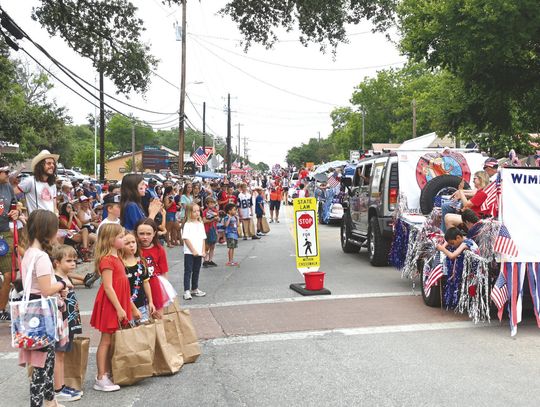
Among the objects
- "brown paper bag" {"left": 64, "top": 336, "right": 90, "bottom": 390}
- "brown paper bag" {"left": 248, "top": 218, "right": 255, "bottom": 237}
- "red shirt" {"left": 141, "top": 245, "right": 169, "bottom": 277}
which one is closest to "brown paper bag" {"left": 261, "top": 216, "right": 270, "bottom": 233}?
"brown paper bag" {"left": 248, "top": 218, "right": 255, "bottom": 237}

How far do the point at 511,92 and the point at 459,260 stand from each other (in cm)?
958

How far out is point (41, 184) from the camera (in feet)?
24.8

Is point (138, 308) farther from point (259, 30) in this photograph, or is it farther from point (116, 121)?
point (116, 121)

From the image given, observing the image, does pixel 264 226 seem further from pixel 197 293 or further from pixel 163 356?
pixel 163 356

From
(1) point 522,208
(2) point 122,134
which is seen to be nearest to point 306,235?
(1) point 522,208

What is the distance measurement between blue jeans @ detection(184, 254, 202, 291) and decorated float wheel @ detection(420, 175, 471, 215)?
4.00 meters

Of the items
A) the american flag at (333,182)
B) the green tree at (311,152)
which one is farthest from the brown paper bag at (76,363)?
the green tree at (311,152)

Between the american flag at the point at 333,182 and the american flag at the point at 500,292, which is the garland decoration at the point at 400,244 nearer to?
the american flag at the point at 500,292

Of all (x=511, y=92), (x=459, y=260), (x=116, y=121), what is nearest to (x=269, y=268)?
(x=459, y=260)

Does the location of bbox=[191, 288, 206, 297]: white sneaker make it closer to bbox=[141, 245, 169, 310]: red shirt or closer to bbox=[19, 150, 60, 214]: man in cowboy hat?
bbox=[19, 150, 60, 214]: man in cowboy hat

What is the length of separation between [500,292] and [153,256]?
385cm

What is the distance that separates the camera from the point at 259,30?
15.9 metres

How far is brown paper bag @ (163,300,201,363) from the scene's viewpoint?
5.80 m

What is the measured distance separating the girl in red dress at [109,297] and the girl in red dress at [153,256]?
0.53 metres
